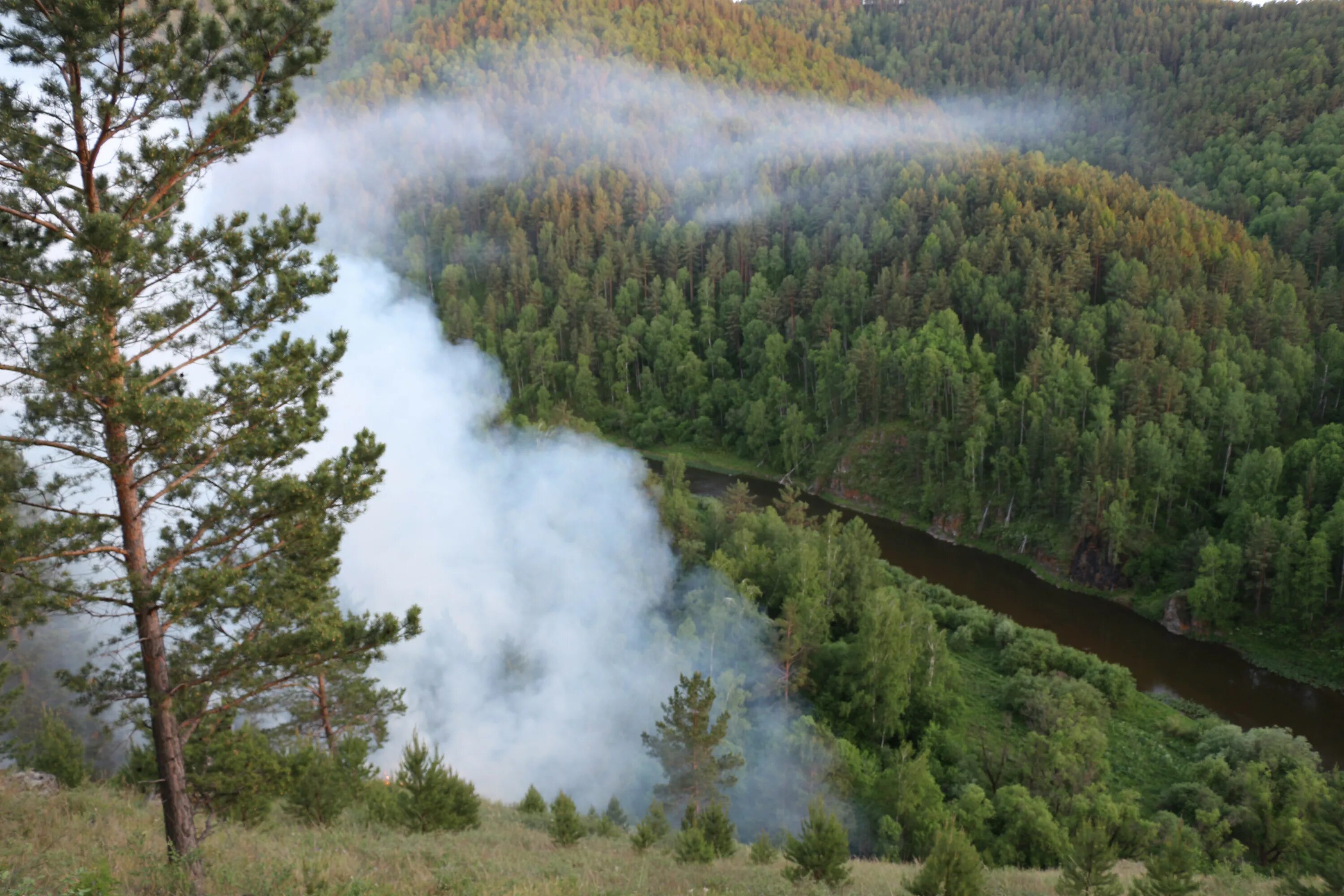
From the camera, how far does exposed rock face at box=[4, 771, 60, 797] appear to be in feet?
55.8

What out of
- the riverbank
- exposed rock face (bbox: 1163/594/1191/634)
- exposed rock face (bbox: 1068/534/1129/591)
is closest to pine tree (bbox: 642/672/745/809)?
the riverbank

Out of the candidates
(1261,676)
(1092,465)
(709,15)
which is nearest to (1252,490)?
(1092,465)

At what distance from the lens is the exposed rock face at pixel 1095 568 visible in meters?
55.6

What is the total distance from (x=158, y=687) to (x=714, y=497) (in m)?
51.9

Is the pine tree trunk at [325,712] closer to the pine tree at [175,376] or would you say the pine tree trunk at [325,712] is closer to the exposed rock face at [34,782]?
the exposed rock face at [34,782]

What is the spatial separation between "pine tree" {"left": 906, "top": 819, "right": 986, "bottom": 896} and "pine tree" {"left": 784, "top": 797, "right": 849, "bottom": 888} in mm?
1694

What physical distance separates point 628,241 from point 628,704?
91.2m

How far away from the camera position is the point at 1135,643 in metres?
49.2

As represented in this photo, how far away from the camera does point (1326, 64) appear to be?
127750 mm

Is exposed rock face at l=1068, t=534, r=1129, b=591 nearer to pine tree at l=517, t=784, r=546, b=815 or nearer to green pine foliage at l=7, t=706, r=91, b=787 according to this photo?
pine tree at l=517, t=784, r=546, b=815

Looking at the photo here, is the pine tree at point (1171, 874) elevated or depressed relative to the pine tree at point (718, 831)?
elevated

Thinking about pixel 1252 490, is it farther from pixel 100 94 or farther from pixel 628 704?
pixel 100 94

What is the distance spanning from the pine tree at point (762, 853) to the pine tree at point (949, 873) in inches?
172

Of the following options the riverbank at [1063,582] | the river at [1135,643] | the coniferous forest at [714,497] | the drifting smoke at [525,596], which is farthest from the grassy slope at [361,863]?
the riverbank at [1063,582]
